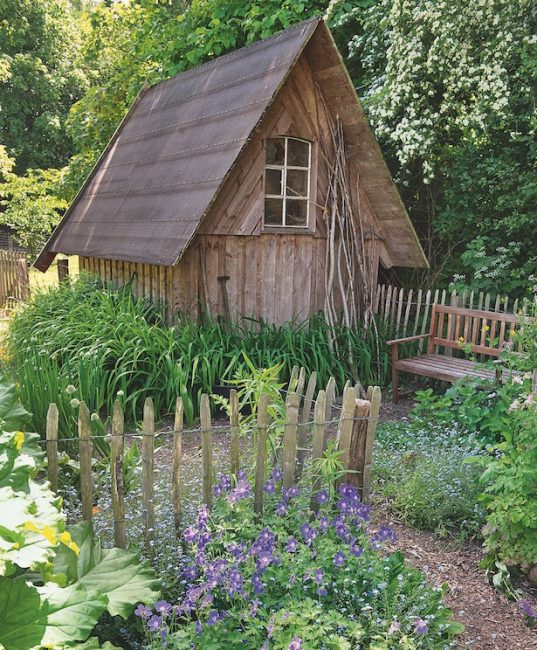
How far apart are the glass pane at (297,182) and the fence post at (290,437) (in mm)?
5262

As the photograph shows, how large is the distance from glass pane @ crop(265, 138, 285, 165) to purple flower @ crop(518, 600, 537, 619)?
6.20 metres

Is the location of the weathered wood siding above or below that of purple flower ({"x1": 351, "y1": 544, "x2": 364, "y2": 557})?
above

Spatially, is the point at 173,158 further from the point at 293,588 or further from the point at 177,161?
the point at 293,588

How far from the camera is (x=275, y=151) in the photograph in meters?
8.55

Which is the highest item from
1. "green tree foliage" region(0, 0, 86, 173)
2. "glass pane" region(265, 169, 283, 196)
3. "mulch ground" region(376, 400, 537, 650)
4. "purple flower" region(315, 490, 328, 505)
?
"green tree foliage" region(0, 0, 86, 173)

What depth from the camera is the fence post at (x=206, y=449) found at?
3727 mm

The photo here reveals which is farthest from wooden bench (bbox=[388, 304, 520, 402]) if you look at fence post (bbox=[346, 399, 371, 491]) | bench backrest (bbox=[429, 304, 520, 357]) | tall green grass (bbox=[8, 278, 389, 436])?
fence post (bbox=[346, 399, 371, 491])

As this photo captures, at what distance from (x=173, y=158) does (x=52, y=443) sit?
20.2 ft

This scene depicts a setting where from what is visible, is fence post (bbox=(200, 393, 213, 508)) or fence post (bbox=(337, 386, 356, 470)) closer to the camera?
fence post (bbox=(200, 393, 213, 508))

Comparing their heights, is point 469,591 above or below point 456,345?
below

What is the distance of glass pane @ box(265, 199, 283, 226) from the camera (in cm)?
860

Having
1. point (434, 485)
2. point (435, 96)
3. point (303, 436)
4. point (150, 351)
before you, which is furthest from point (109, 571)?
point (435, 96)

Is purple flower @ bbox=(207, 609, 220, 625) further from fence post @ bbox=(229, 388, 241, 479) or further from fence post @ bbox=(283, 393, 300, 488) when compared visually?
fence post @ bbox=(283, 393, 300, 488)

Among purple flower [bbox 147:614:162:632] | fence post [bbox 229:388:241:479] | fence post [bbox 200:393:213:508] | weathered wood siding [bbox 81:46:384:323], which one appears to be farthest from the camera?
weathered wood siding [bbox 81:46:384:323]
